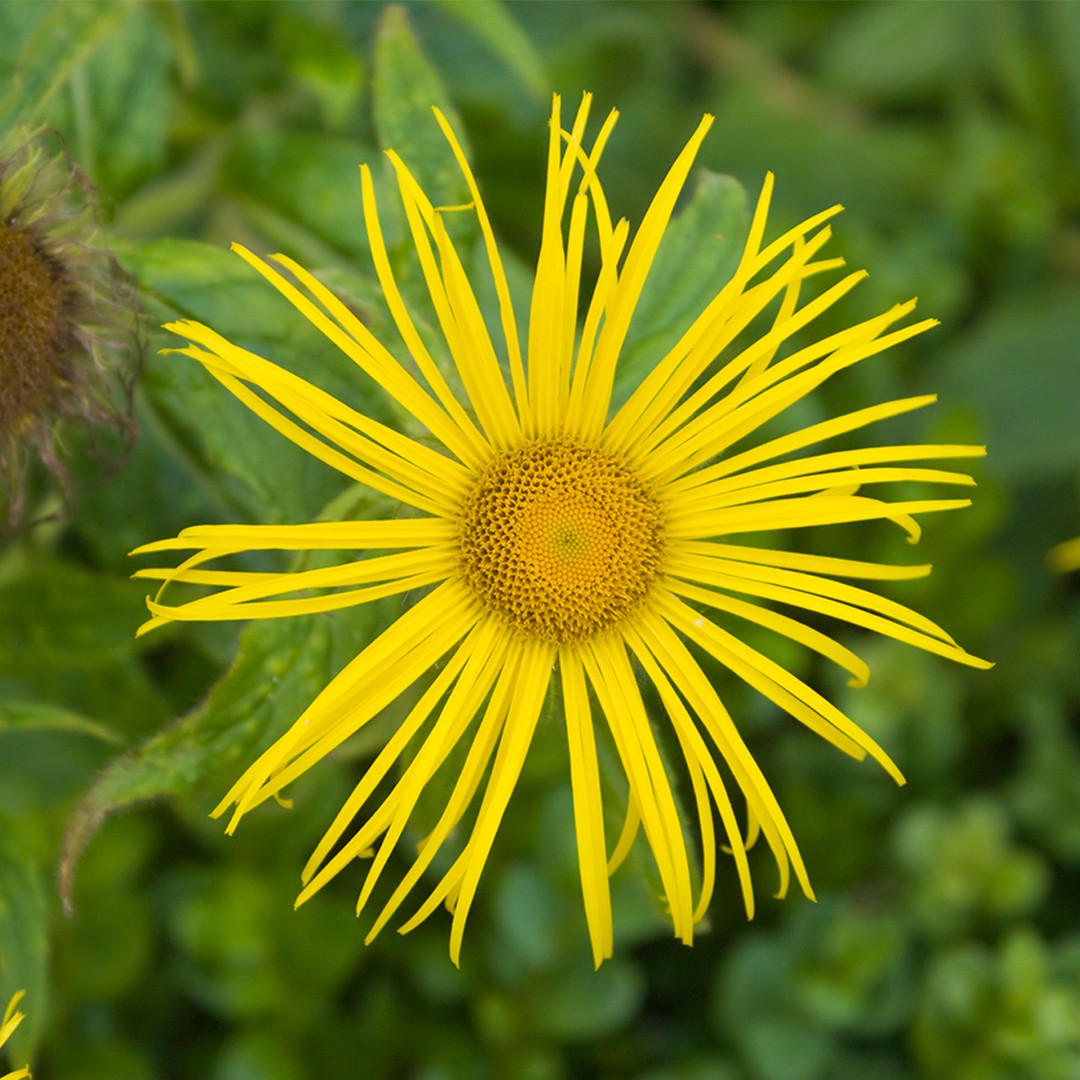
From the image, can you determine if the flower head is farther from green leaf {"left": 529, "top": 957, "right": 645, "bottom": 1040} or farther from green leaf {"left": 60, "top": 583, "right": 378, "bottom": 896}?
green leaf {"left": 529, "top": 957, "right": 645, "bottom": 1040}

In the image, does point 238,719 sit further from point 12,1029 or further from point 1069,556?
point 1069,556

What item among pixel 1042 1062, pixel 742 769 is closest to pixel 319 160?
pixel 742 769

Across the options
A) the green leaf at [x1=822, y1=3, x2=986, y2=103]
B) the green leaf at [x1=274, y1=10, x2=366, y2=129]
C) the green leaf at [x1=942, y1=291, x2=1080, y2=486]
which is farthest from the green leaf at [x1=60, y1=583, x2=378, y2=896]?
the green leaf at [x1=822, y1=3, x2=986, y2=103]

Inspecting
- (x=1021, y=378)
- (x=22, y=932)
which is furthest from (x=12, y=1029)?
(x=1021, y=378)

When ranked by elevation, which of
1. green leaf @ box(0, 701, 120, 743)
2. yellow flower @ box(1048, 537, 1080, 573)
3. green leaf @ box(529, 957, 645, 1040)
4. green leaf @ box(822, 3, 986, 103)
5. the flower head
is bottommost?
green leaf @ box(529, 957, 645, 1040)

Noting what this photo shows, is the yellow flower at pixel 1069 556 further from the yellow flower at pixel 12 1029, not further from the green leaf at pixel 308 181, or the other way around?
the yellow flower at pixel 12 1029

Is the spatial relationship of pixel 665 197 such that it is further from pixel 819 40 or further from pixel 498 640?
pixel 819 40

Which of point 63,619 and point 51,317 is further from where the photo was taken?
point 63,619
